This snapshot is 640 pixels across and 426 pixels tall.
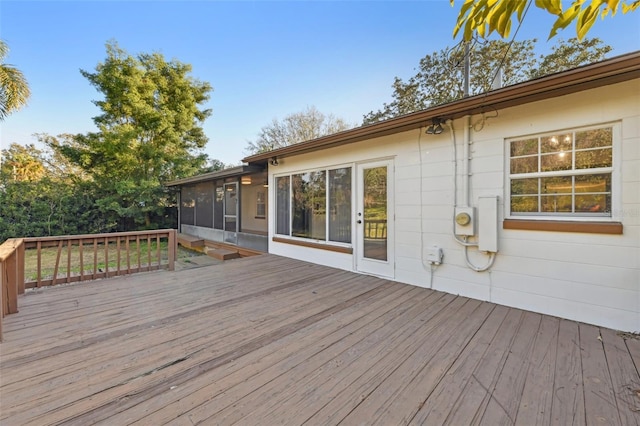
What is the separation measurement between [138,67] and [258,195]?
26.4 ft

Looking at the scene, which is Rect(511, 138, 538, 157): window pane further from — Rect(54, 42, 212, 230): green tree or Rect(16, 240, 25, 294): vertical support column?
Rect(54, 42, 212, 230): green tree

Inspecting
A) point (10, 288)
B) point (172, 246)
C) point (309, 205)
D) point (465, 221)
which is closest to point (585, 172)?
point (465, 221)

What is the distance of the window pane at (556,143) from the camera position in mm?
2914

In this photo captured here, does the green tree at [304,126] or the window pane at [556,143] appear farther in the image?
the green tree at [304,126]

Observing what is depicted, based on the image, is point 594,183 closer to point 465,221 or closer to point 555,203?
point 555,203

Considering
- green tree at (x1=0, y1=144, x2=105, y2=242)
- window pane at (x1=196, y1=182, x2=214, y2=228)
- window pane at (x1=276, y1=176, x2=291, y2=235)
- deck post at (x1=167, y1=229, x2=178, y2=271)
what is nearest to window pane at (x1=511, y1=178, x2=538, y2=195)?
window pane at (x1=276, y1=176, x2=291, y2=235)

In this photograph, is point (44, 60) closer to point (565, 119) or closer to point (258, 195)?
point (258, 195)

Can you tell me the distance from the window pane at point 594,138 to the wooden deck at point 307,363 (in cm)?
185

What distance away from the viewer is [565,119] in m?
2.87

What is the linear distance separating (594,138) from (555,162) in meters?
0.37

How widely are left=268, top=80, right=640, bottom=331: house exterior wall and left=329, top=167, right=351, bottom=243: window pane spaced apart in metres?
0.60

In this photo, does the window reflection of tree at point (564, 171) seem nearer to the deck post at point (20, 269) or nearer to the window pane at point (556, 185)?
the window pane at point (556, 185)

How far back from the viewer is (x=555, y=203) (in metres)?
3.03

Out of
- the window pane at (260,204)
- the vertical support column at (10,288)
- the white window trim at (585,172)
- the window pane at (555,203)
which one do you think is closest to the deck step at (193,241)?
the window pane at (260,204)
